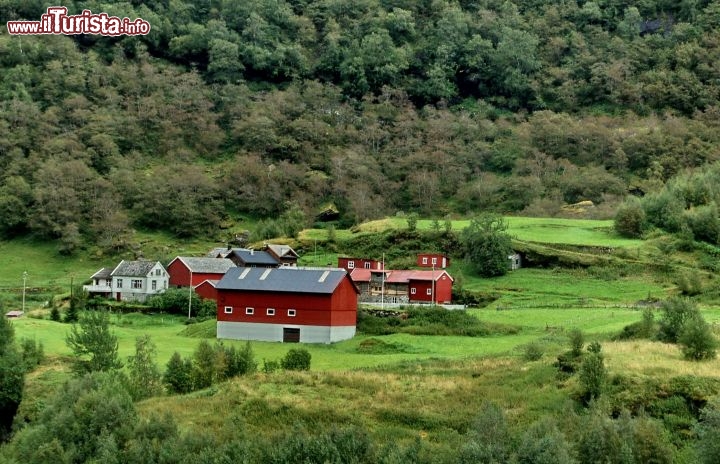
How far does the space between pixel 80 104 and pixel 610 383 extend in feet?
319

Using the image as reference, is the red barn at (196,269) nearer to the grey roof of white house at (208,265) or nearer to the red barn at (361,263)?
the grey roof of white house at (208,265)

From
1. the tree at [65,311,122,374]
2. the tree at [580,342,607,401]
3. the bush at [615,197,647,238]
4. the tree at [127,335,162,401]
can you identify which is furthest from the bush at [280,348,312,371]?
the bush at [615,197,647,238]

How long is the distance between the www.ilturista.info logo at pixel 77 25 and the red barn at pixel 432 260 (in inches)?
3168

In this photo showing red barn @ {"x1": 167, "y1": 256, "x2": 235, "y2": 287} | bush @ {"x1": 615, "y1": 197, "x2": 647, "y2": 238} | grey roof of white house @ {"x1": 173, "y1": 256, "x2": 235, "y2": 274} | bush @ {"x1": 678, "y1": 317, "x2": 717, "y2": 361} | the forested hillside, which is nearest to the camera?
bush @ {"x1": 678, "y1": 317, "x2": 717, "y2": 361}

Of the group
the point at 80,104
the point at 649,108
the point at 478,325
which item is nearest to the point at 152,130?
the point at 80,104

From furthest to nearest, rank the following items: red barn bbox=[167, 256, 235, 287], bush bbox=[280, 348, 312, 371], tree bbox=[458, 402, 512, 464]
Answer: red barn bbox=[167, 256, 235, 287] < bush bbox=[280, 348, 312, 371] < tree bbox=[458, 402, 512, 464]

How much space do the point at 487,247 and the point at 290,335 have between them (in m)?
20.5

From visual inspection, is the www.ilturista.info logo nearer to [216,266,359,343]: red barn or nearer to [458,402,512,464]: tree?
[216,266,359,343]: red barn

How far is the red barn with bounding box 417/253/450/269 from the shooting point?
68.3 metres

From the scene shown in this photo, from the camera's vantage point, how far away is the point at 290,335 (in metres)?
50.8

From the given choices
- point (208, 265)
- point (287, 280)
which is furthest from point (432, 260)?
point (287, 280)

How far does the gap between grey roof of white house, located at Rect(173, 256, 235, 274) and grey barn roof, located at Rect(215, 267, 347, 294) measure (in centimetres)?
1632

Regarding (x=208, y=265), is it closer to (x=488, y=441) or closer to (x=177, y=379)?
(x=177, y=379)

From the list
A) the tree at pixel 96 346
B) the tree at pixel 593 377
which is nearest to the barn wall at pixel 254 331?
the tree at pixel 96 346
